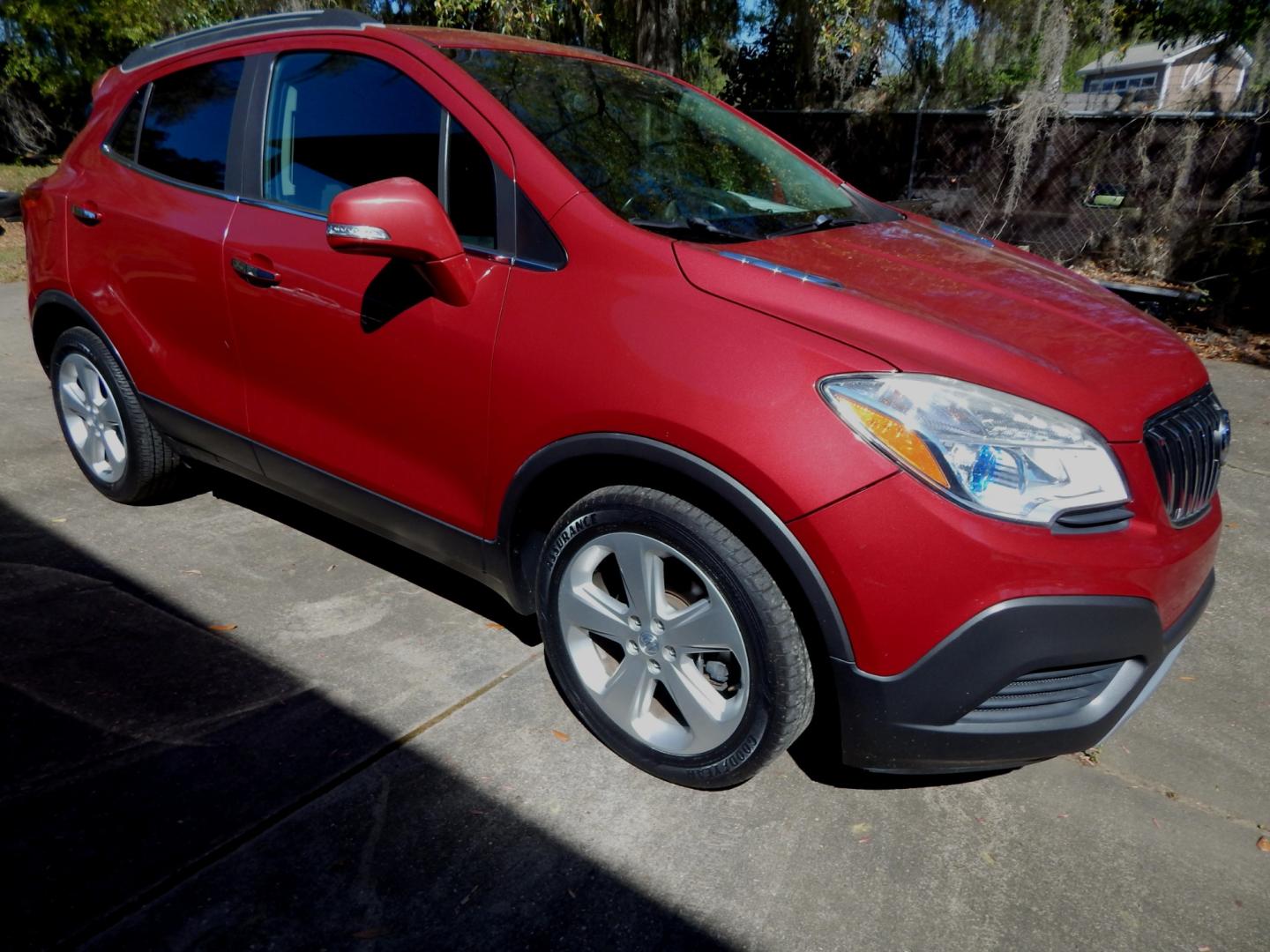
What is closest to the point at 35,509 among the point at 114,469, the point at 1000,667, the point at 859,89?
the point at 114,469

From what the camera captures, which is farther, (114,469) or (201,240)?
(114,469)

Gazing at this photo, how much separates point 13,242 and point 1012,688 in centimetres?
1179

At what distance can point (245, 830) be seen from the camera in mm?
2420

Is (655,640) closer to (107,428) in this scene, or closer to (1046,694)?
(1046,694)

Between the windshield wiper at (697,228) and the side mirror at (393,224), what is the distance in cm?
48

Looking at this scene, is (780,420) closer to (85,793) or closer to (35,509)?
(85,793)

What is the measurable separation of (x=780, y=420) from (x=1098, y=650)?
829mm

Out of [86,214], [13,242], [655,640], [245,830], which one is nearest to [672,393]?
[655,640]

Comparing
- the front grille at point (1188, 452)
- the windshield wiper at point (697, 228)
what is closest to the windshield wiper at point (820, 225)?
the windshield wiper at point (697, 228)

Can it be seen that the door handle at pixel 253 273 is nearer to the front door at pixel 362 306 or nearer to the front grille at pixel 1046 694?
the front door at pixel 362 306

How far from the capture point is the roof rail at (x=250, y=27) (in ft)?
10.5

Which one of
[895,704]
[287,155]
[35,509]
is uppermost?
[287,155]

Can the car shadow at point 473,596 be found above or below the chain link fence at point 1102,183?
below

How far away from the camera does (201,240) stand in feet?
10.9
